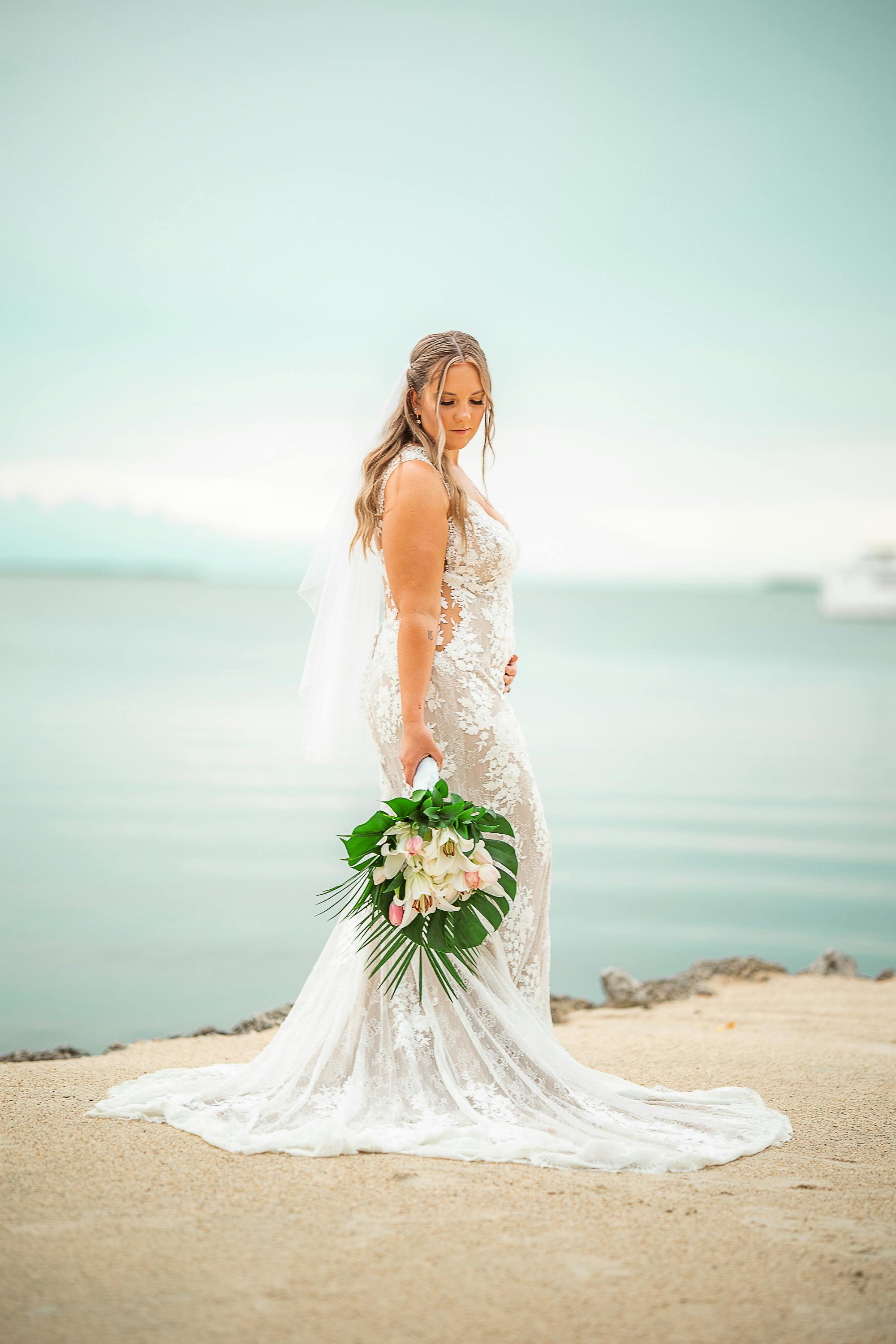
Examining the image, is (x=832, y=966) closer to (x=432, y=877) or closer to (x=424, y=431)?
(x=432, y=877)

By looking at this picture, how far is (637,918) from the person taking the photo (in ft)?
24.3

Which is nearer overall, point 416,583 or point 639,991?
point 416,583

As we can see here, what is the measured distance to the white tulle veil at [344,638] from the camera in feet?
A: 11.4

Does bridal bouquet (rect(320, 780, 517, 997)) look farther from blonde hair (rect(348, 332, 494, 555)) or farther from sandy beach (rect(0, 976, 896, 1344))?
blonde hair (rect(348, 332, 494, 555))

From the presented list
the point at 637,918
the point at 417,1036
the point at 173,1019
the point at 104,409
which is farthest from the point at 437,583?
the point at 104,409

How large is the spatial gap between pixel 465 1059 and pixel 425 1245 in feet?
2.69

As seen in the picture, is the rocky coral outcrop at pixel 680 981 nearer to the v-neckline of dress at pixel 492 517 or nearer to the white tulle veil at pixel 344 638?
the white tulle veil at pixel 344 638

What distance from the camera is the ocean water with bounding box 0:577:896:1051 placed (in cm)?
635

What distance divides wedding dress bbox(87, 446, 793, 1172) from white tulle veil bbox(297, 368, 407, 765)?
→ 0.09 metres

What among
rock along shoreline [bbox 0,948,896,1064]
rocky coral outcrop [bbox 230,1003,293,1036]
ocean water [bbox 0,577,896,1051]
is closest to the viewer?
rock along shoreline [bbox 0,948,896,1064]

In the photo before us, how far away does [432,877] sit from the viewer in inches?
111

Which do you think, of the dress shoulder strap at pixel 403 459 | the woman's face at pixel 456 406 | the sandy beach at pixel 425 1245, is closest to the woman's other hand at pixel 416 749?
the dress shoulder strap at pixel 403 459

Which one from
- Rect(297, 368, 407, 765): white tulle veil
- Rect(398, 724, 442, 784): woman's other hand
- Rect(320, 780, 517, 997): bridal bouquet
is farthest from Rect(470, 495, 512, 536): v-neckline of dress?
Rect(320, 780, 517, 997): bridal bouquet

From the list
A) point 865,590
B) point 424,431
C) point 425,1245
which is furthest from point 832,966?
point 865,590
